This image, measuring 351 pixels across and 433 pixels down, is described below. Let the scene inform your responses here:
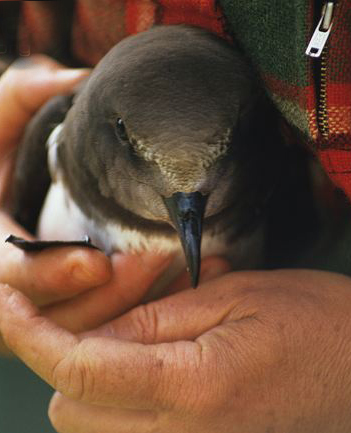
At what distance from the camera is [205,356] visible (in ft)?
4.09

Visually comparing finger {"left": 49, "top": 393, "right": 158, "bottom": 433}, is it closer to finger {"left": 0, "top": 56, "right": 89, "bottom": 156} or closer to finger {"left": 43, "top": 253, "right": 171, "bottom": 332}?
finger {"left": 43, "top": 253, "right": 171, "bottom": 332}

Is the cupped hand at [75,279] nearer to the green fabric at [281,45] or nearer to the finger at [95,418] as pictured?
the finger at [95,418]

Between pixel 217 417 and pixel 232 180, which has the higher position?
pixel 232 180

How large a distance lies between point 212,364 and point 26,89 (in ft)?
3.39

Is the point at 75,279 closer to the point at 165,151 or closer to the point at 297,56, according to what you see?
the point at 165,151

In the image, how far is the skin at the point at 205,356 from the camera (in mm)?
1234

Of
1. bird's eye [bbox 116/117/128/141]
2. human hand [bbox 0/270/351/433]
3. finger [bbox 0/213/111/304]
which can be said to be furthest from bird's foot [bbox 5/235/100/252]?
bird's eye [bbox 116/117/128/141]

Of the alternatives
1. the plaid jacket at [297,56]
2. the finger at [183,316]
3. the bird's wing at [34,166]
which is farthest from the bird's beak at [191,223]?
the bird's wing at [34,166]

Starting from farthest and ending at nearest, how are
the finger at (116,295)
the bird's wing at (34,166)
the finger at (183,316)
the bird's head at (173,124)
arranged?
the bird's wing at (34,166)
the finger at (116,295)
the finger at (183,316)
the bird's head at (173,124)

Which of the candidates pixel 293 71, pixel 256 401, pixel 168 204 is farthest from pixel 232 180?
pixel 256 401

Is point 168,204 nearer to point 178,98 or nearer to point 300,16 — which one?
point 178,98

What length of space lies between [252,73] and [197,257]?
1.28 ft

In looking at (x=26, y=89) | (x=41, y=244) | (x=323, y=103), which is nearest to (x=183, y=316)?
(x=41, y=244)

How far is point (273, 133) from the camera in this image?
58.0 inches
